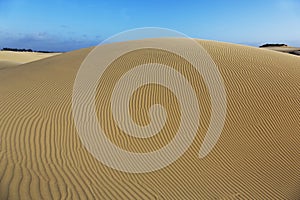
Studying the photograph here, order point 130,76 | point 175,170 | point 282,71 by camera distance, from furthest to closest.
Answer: point 282,71
point 130,76
point 175,170

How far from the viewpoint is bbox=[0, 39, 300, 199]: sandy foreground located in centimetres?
491

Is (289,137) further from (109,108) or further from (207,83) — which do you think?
(109,108)

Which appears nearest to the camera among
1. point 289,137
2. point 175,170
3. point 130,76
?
point 175,170

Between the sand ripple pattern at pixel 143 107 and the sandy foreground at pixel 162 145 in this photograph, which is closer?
the sandy foreground at pixel 162 145

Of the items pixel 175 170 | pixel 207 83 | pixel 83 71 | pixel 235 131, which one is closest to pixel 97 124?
pixel 175 170

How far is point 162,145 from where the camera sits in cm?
668

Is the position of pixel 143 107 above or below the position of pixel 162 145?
above

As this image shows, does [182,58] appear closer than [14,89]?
No

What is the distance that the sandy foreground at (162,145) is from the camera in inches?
193

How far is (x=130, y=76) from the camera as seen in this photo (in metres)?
10.5

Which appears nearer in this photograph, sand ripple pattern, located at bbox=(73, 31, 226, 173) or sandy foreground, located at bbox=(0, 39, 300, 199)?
sandy foreground, located at bbox=(0, 39, 300, 199)

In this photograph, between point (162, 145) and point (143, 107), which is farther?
point (143, 107)

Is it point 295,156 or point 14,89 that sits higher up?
point 14,89

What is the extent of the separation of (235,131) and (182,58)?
18.9 feet
